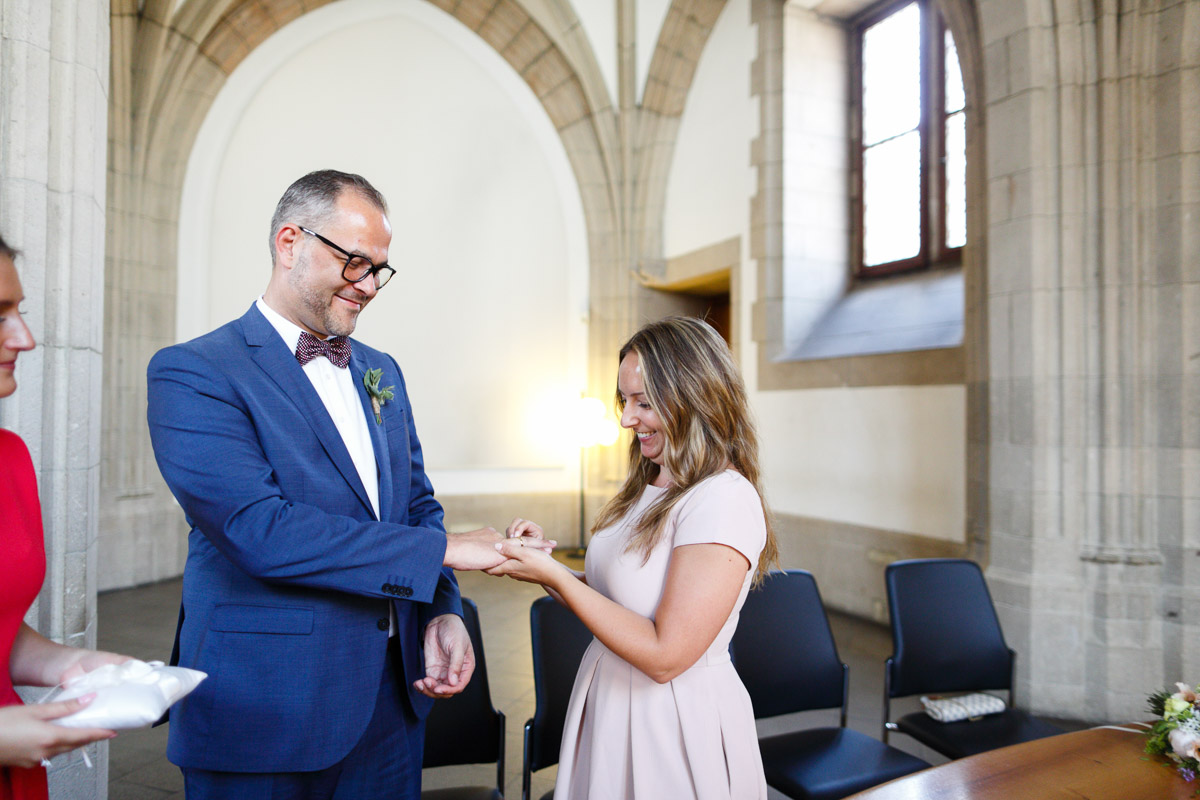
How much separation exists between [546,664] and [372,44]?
751 centimetres

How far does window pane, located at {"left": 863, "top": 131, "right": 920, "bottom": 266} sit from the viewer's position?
19.7 feet

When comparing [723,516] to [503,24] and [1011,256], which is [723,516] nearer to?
[1011,256]

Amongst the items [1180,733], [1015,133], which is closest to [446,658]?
[1180,733]

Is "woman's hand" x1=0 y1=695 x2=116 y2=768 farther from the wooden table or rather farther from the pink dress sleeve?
the wooden table

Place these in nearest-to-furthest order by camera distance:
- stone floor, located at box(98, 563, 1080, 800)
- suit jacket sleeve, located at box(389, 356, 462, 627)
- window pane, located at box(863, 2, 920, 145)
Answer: suit jacket sleeve, located at box(389, 356, 462, 627) → stone floor, located at box(98, 563, 1080, 800) → window pane, located at box(863, 2, 920, 145)

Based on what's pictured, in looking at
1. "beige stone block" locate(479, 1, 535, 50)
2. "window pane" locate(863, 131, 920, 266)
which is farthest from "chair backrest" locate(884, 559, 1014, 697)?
"beige stone block" locate(479, 1, 535, 50)

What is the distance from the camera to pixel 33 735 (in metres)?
0.94

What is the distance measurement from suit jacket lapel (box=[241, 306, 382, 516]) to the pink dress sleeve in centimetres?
64

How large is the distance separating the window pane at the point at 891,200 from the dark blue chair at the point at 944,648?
3750mm

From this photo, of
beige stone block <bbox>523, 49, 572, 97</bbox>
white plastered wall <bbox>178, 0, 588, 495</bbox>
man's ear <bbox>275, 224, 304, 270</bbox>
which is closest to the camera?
man's ear <bbox>275, 224, 304, 270</bbox>

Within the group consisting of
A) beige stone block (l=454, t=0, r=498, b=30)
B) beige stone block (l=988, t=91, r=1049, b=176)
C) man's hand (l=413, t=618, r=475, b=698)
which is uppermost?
beige stone block (l=454, t=0, r=498, b=30)

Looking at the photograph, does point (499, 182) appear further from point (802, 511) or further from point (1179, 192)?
point (1179, 192)

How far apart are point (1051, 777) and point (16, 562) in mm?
2010

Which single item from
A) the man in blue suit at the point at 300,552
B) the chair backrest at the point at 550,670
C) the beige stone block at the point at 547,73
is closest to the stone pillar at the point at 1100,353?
the chair backrest at the point at 550,670
